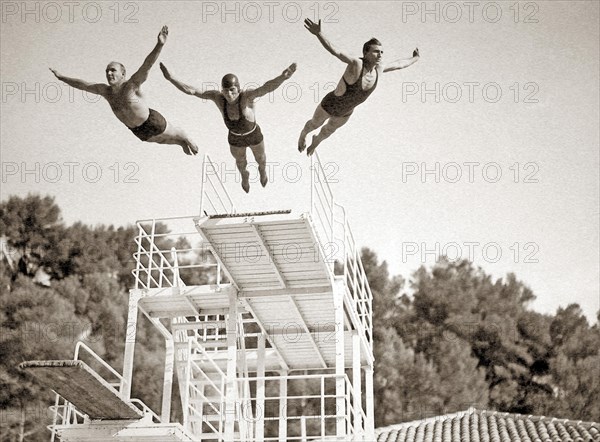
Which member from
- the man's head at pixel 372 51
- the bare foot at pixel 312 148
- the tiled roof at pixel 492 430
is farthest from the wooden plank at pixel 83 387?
the tiled roof at pixel 492 430

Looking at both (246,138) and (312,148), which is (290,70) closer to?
(312,148)

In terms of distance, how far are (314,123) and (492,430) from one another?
12471 millimetres

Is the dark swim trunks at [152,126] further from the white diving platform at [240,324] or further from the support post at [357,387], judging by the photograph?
the support post at [357,387]

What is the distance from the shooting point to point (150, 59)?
11625 millimetres

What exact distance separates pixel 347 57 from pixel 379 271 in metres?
21.8

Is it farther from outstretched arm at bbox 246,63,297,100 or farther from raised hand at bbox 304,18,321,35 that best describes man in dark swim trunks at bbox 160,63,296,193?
raised hand at bbox 304,18,321,35

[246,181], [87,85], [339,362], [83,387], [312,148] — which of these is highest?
[87,85]

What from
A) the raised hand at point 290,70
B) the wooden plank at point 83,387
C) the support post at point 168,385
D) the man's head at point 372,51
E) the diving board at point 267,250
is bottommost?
the wooden plank at point 83,387

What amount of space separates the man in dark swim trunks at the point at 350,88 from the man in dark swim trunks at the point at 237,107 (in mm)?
832

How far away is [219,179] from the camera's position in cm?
1334

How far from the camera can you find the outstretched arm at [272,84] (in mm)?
11289

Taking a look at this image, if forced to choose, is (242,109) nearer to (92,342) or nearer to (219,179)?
(219,179)

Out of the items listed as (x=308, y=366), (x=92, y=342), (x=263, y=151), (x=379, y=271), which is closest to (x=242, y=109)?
(x=263, y=151)

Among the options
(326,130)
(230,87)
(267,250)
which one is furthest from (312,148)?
(267,250)
